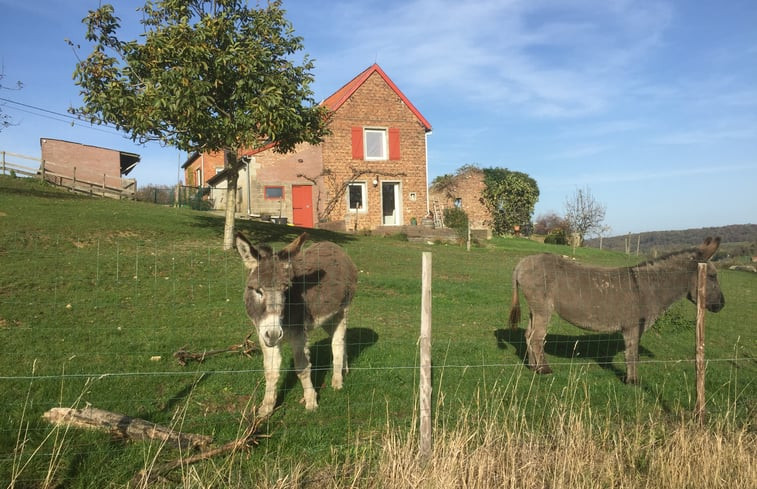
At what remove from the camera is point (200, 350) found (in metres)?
6.96

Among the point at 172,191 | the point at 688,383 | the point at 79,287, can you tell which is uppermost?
the point at 172,191

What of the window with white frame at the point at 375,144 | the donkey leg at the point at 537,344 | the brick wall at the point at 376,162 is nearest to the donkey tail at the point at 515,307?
the donkey leg at the point at 537,344

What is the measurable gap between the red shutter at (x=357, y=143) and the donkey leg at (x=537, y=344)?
74.7 feet

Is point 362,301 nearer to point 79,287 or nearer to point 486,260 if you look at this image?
point 79,287

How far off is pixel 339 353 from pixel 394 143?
2428 centimetres

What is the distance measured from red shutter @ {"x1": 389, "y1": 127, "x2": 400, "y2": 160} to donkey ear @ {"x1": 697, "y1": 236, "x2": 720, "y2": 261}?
22.9m

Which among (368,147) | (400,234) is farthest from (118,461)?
(368,147)

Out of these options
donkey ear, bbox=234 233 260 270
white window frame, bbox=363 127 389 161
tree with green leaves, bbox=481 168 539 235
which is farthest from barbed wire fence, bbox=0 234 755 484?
tree with green leaves, bbox=481 168 539 235

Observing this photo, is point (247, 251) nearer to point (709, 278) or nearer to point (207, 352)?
point (207, 352)

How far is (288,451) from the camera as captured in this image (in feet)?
14.1

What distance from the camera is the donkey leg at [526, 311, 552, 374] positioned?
22.3ft

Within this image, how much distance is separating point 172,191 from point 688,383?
3611 cm

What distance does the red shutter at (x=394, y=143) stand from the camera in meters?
29.3

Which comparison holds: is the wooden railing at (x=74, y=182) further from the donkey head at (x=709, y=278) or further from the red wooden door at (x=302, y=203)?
the donkey head at (x=709, y=278)
